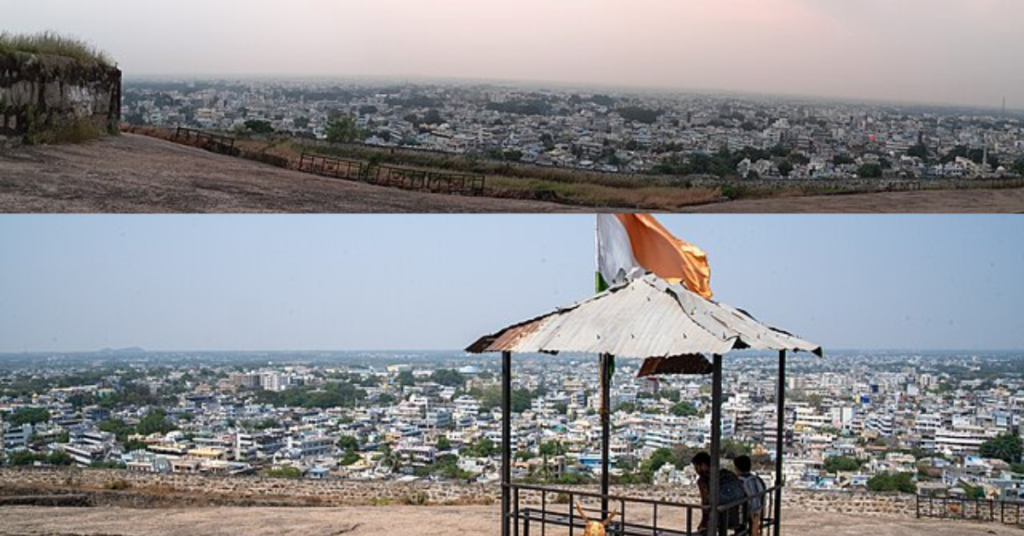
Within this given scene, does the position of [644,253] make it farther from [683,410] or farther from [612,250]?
[683,410]

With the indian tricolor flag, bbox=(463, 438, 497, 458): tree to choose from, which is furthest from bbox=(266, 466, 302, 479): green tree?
the indian tricolor flag

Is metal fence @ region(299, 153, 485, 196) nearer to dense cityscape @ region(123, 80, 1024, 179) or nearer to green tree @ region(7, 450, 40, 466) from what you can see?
dense cityscape @ region(123, 80, 1024, 179)

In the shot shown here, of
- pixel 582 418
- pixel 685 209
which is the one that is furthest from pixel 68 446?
pixel 685 209

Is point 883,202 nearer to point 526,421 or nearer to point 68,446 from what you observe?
point 526,421

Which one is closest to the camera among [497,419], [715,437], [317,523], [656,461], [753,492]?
[715,437]

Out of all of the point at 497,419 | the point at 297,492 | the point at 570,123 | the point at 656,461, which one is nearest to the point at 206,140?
the point at 570,123

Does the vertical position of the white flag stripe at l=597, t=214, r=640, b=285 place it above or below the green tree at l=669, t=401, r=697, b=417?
above
